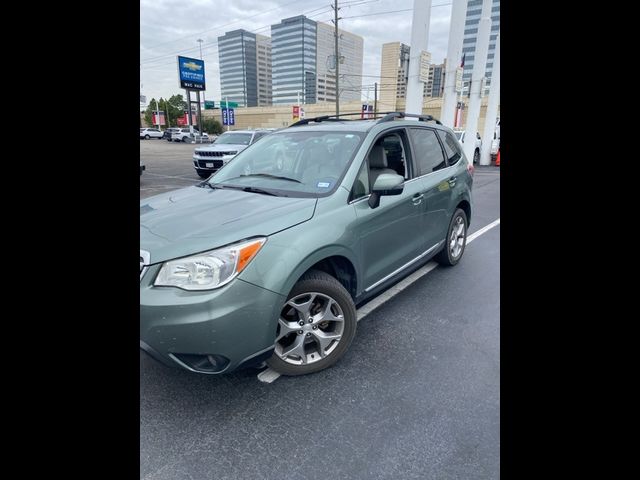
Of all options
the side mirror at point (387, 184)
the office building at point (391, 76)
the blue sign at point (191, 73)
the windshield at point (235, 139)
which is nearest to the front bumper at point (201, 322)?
the side mirror at point (387, 184)

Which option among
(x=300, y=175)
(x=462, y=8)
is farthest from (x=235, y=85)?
(x=300, y=175)

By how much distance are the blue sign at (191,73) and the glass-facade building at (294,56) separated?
1465 centimetres

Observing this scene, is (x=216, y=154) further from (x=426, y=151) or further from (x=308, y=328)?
(x=308, y=328)

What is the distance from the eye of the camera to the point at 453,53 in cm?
1342

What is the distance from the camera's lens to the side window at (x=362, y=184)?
283cm

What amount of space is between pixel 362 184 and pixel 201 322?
1.59 m

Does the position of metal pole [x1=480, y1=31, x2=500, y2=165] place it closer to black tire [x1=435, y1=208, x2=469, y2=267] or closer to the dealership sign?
black tire [x1=435, y1=208, x2=469, y2=267]

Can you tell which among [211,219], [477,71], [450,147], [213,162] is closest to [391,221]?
[211,219]

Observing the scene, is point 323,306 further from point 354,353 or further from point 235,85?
point 235,85

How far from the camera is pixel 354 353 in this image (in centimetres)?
286

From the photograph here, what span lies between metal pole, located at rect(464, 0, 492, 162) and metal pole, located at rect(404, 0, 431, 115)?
5.01 meters
